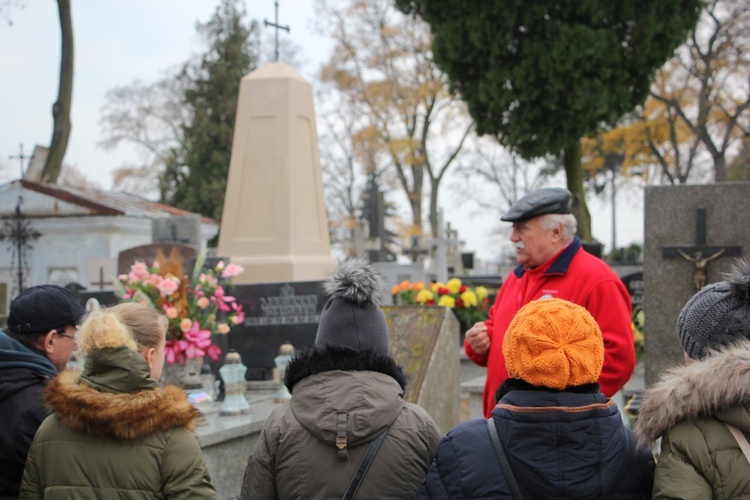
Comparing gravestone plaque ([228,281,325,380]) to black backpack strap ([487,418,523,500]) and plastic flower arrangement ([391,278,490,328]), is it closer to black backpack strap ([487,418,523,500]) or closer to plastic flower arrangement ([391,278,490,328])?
plastic flower arrangement ([391,278,490,328])

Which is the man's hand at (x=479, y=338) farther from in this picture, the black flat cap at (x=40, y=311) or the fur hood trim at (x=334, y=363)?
the black flat cap at (x=40, y=311)

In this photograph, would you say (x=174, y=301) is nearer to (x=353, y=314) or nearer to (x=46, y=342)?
(x=46, y=342)

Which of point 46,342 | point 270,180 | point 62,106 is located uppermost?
point 62,106

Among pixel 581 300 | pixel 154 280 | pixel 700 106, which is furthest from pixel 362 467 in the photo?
pixel 700 106

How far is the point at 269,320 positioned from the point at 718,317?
6739mm

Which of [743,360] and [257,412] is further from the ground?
[743,360]

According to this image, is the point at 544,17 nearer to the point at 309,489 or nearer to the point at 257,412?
the point at 257,412

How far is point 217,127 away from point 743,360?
3282 centimetres

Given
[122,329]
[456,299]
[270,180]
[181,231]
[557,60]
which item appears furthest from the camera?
[557,60]

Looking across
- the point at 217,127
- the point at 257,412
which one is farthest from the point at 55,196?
the point at 217,127

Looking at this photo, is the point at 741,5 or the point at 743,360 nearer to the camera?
the point at 743,360

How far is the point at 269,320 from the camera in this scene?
864 cm

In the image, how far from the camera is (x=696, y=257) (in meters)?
6.09

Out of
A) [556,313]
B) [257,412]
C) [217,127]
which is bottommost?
[257,412]
